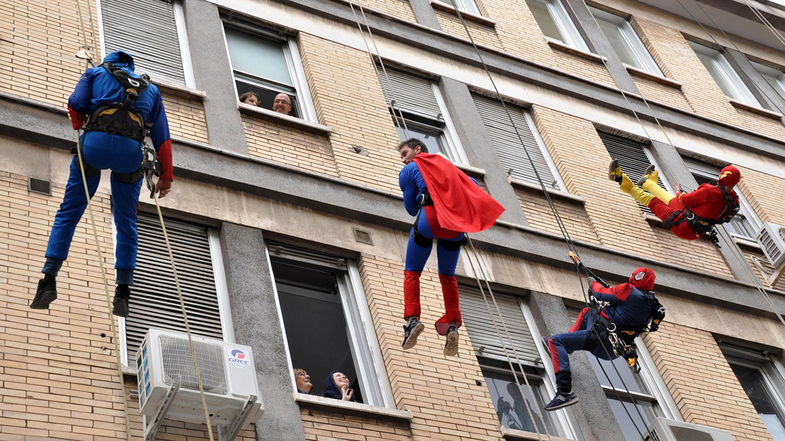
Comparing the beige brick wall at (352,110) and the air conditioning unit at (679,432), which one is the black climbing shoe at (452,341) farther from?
the beige brick wall at (352,110)

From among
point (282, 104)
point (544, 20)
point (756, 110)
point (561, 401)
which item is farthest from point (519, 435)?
point (756, 110)

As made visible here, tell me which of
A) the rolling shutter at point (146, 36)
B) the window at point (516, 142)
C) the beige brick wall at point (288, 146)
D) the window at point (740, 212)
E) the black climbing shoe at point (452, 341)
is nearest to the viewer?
the black climbing shoe at point (452, 341)

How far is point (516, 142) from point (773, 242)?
420cm

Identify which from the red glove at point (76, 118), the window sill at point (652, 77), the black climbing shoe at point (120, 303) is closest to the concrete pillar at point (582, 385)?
the black climbing shoe at point (120, 303)

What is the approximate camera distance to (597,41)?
66.5 ft

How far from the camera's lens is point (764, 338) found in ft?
50.5

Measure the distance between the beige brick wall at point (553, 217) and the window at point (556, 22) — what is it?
5.03m

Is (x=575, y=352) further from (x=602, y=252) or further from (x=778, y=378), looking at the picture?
(x=778, y=378)

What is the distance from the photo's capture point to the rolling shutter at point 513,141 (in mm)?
16141

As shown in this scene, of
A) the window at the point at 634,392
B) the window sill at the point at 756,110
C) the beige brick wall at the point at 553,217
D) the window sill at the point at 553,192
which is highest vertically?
the window sill at the point at 756,110

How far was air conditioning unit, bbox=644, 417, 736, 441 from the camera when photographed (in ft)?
39.1

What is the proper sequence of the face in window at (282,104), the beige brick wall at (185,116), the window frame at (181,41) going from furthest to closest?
1. the face in window at (282,104)
2. the window frame at (181,41)
3. the beige brick wall at (185,116)

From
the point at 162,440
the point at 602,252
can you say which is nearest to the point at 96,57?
the point at 162,440

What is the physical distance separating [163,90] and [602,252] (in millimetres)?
6104
